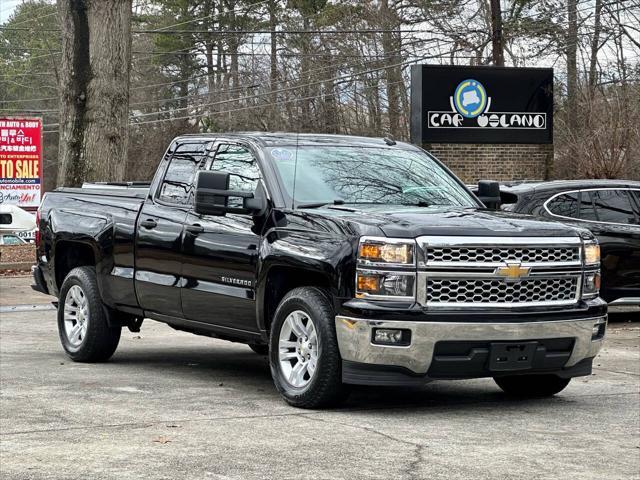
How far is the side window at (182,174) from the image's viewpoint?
1007 cm

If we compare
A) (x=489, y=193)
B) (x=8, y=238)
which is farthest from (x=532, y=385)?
(x=8, y=238)

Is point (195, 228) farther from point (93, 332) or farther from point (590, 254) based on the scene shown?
point (590, 254)

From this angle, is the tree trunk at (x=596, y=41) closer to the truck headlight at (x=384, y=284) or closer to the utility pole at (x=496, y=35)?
the utility pole at (x=496, y=35)

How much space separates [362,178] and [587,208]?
5613 mm

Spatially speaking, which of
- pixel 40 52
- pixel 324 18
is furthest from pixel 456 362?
pixel 40 52

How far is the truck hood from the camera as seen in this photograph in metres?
8.02

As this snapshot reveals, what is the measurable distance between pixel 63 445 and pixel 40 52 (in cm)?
6772

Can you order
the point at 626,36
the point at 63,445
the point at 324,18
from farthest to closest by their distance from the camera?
the point at 324,18 < the point at 626,36 < the point at 63,445

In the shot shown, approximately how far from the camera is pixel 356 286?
801 cm

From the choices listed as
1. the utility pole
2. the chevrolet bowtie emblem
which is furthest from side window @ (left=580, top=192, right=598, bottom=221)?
the utility pole

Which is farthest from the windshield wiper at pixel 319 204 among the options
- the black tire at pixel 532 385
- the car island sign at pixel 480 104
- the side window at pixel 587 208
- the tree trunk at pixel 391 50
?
the tree trunk at pixel 391 50

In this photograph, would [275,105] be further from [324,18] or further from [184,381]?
[184,381]

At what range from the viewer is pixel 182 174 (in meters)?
10.2

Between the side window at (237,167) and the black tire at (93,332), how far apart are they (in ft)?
5.82
